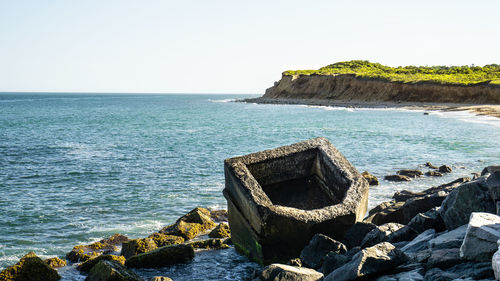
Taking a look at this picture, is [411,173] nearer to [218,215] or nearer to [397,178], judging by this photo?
[397,178]

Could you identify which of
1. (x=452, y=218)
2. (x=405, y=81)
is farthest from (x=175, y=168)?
(x=405, y=81)

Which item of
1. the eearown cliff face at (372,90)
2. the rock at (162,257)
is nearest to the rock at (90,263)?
the rock at (162,257)

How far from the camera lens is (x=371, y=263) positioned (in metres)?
4.93

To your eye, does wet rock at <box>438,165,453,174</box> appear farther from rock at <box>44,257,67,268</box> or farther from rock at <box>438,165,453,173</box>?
rock at <box>44,257,67,268</box>

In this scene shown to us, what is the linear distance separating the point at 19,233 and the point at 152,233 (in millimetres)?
3388

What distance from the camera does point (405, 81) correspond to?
67.1 m

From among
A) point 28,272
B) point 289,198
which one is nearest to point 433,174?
point 289,198

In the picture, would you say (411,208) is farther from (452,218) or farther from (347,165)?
(452,218)

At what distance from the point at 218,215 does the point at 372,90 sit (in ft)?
218

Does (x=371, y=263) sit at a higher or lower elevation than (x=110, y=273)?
higher

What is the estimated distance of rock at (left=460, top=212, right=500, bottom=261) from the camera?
438 centimetres

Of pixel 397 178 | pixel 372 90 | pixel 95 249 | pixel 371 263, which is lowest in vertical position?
pixel 95 249

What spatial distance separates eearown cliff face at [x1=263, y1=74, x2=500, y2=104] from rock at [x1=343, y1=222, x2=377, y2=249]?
5324 centimetres

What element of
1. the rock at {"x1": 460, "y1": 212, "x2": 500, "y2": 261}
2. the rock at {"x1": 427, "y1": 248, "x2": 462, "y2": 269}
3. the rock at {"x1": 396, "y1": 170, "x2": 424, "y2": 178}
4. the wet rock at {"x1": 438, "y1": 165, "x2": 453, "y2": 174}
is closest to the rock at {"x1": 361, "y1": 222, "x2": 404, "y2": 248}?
the rock at {"x1": 427, "y1": 248, "x2": 462, "y2": 269}
